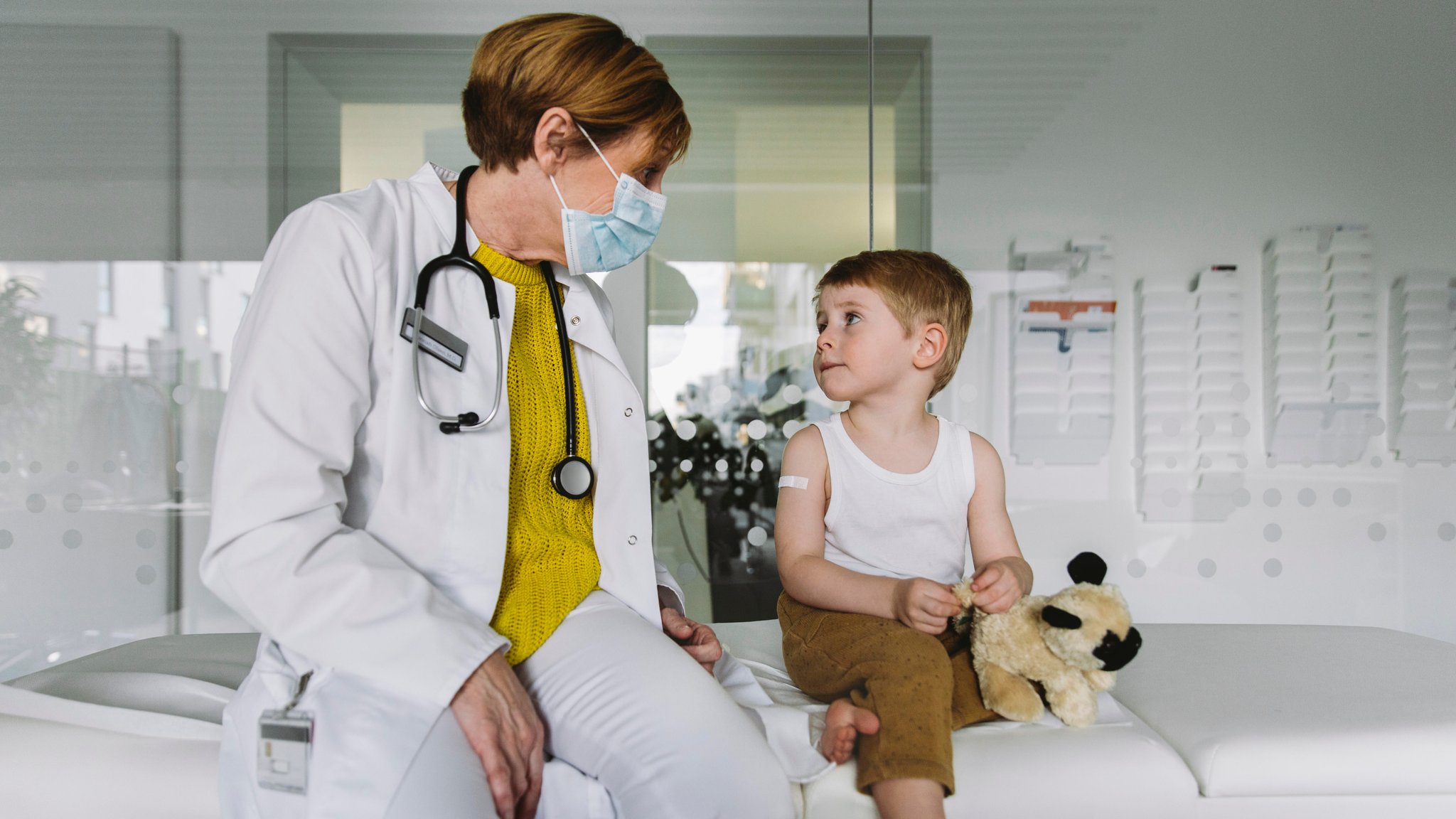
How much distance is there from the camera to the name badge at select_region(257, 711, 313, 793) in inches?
36.4

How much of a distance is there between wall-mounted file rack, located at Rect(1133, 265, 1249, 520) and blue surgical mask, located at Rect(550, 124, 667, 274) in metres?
2.37

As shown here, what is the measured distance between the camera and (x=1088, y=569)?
126 centimetres

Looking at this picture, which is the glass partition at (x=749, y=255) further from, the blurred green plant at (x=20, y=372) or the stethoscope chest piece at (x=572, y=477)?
the blurred green plant at (x=20, y=372)

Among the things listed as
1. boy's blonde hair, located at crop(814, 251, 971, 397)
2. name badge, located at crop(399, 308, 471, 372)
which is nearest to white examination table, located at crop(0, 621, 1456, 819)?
name badge, located at crop(399, 308, 471, 372)

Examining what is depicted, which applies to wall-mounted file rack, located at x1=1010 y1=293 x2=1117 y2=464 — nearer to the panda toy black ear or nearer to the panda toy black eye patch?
the panda toy black ear

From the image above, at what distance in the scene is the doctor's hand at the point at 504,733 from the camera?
3.11ft

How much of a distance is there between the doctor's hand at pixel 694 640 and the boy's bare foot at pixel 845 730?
214mm

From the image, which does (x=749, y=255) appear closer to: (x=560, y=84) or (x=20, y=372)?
(x=560, y=84)

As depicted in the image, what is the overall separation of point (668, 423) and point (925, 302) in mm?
1588

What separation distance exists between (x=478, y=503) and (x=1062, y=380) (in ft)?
8.17

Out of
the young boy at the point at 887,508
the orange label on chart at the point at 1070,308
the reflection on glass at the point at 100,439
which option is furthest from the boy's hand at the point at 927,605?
the reflection on glass at the point at 100,439

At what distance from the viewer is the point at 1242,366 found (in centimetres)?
313

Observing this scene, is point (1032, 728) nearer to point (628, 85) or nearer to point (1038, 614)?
point (1038, 614)

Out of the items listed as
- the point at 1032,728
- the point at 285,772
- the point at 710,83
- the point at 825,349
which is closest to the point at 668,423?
the point at 710,83
